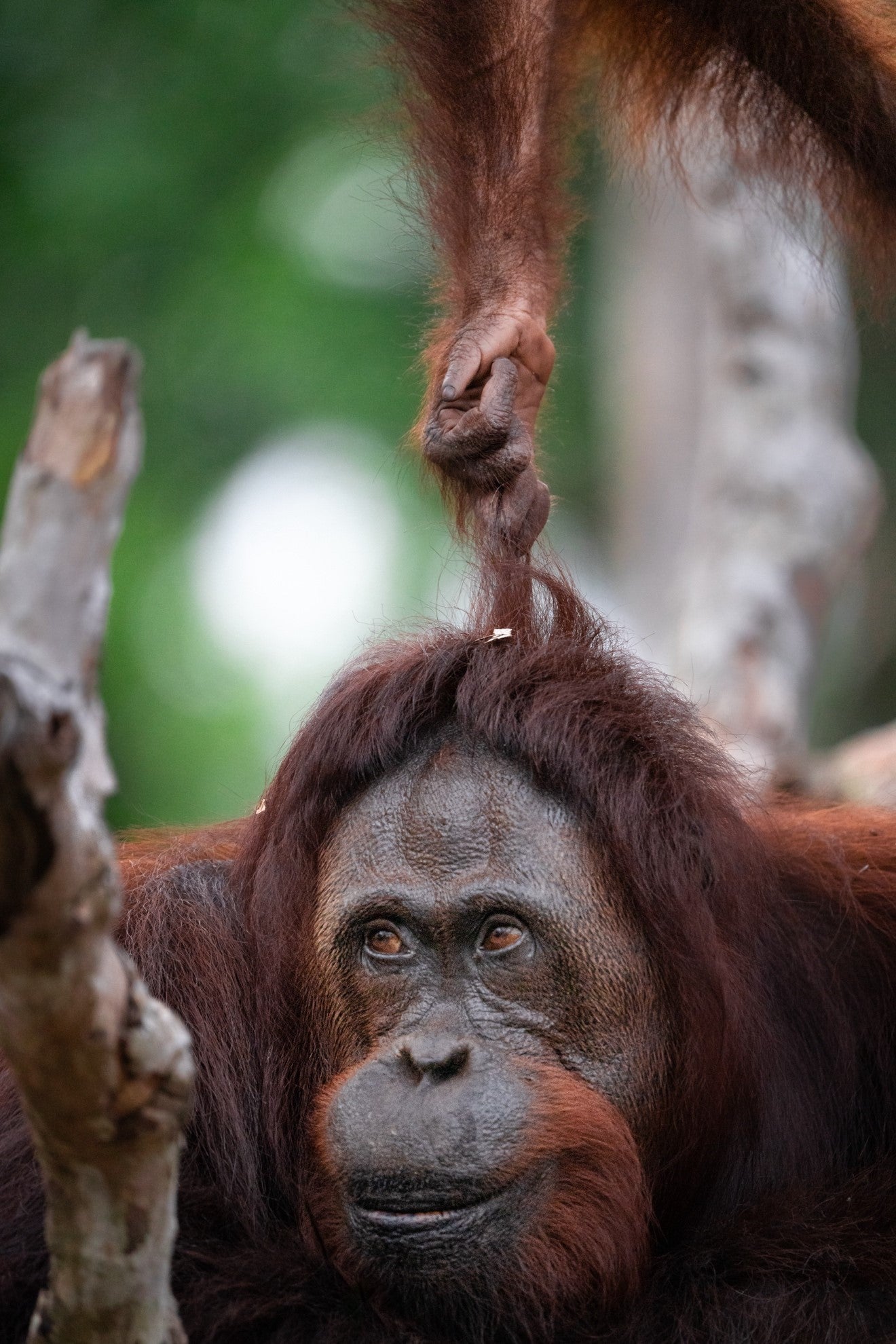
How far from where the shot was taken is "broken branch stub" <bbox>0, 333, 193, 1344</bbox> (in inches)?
51.8

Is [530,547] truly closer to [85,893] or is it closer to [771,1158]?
[771,1158]

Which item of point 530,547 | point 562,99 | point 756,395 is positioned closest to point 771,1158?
point 530,547

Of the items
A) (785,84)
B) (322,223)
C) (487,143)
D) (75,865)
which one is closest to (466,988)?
(75,865)

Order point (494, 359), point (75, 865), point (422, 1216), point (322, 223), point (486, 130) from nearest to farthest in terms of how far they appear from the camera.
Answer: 1. point (75, 865)
2. point (422, 1216)
3. point (494, 359)
4. point (486, 130)
5. point (322, 223)

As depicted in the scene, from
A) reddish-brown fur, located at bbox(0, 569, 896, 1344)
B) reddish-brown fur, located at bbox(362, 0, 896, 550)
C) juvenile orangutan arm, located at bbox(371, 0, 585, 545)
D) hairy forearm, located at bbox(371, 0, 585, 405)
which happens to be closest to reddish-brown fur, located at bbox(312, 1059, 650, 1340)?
reddish-brown fur, located at bbox(0, 569, 896, 1344)

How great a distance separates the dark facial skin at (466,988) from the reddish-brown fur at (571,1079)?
2.3 inches

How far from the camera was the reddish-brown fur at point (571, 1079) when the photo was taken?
8.59ft

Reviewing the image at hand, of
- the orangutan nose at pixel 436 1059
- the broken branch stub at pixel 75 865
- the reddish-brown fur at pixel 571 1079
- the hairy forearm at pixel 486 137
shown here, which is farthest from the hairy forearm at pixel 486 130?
the broken branch stub at pixel 75 865

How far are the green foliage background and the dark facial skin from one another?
6729 millimetres

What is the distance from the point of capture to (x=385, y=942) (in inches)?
108

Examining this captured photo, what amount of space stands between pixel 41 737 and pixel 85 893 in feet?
0.59

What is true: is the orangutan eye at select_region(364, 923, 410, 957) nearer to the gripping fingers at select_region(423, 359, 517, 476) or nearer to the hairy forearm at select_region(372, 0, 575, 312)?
the gripping fingers at select_region(423, 359, 517, 476)

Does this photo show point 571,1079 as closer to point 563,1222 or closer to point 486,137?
point 563,1222

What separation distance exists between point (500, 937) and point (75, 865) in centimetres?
138
